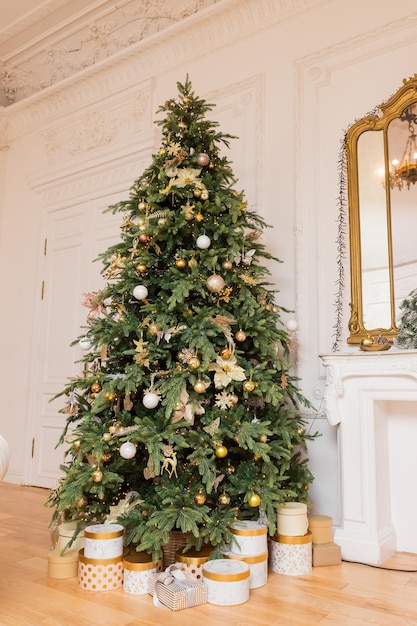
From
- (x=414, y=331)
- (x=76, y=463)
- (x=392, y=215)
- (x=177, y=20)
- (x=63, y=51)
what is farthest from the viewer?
(x=63, y=51)

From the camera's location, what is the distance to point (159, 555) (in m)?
2.19

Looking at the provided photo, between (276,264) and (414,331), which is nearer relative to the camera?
(414,331)

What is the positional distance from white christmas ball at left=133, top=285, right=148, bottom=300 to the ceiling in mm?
2718

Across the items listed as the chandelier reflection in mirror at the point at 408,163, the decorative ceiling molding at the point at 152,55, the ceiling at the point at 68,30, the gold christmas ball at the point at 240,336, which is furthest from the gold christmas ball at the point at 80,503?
the ceiling at the point at 68,30

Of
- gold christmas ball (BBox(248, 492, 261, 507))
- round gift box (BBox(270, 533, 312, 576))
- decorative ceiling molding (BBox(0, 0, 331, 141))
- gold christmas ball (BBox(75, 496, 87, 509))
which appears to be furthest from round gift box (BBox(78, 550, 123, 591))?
decorative ceiling molding (BBox(0, 0, 331, 141))

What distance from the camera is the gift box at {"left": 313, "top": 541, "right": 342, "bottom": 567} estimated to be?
2.52 m

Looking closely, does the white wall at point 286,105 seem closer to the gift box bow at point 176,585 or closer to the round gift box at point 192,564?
the round gift box at point 192,564

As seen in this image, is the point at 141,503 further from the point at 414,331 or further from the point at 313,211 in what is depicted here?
the point at 313,211

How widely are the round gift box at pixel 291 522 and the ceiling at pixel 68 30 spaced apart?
12.0ft

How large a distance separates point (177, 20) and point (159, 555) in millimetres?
4009

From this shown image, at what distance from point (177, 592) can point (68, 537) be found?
0.64 metres

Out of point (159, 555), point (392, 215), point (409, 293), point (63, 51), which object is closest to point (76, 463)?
point (159, 555)

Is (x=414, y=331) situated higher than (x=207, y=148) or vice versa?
(x=207, y=148)

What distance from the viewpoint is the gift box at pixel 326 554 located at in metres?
2.52
